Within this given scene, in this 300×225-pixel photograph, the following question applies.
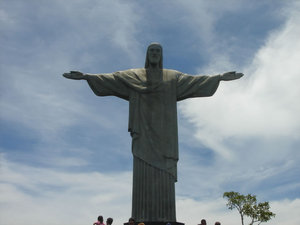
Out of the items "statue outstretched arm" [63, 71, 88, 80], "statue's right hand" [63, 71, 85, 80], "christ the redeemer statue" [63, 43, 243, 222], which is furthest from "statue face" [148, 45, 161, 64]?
"statue's right hand" [63, 71, 85, 80]

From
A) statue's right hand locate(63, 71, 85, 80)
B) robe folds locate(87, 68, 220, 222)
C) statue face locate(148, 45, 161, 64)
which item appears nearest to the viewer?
robe folds locate(87, 68, 220, 222)

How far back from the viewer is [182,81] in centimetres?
1441

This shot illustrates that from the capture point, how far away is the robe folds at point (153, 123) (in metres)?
12.5

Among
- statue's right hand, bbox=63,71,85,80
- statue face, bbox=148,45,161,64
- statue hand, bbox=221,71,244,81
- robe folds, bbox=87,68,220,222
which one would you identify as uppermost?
statue face, bbox=148,45,161,64

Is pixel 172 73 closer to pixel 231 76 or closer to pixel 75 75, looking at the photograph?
pixel 231 76

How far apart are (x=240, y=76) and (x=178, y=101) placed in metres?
2.62

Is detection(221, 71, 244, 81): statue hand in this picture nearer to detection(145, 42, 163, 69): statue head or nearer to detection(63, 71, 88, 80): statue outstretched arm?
detection(145, 42, 163, 69): statue head

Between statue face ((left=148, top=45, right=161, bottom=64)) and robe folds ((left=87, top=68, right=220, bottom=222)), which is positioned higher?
statue face ((left=148, top=45, right=161, bottom=64))

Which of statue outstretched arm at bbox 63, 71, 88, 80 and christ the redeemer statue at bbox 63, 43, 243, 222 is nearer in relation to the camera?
christ the redeemer statue at bbox 63, 43, 243, 222

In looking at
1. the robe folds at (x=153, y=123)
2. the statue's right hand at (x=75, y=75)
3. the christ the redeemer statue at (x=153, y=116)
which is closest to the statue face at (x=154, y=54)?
the christ the redeemer statue at (x=153, y=116)

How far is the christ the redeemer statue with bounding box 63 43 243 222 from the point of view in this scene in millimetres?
12555

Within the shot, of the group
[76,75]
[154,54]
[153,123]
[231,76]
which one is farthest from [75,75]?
[231,76]

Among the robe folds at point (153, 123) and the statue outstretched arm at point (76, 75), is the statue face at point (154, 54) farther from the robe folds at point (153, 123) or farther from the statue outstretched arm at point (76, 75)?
the statue outstretched arm at point (76, 75)

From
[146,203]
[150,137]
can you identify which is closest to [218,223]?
[146,203]
